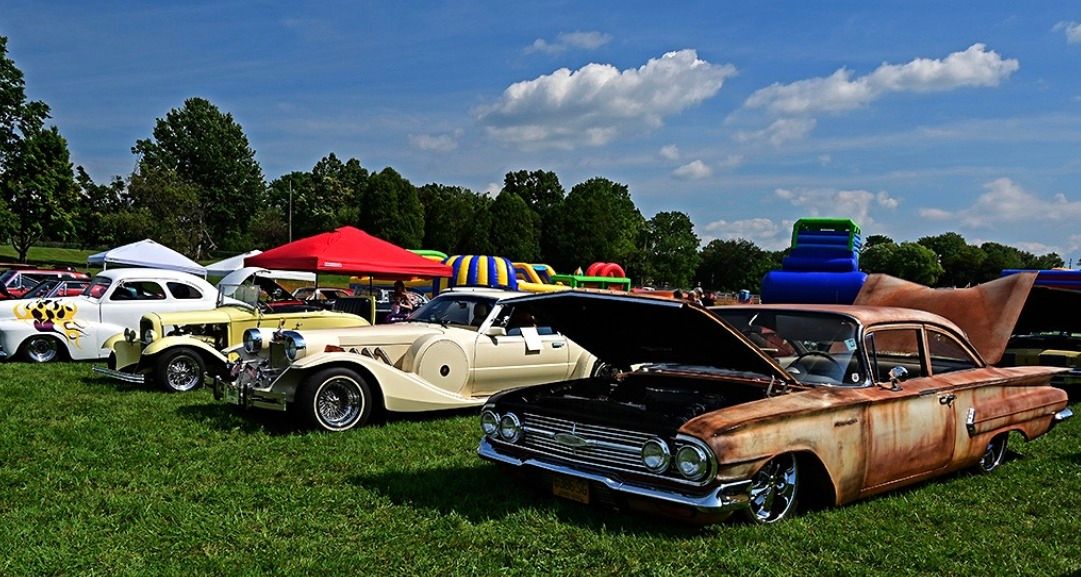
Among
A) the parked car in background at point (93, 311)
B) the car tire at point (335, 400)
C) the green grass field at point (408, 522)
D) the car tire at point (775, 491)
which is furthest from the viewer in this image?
the parked car in background at point (93, 311)

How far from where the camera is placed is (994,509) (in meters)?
5.32

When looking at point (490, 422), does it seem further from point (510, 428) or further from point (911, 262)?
point (911, 262)

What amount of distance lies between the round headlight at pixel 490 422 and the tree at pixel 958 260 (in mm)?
87071

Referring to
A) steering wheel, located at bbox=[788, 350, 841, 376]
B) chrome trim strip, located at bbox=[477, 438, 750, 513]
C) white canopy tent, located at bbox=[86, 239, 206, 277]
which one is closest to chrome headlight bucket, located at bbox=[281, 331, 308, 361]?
chrome trim strip, located at bbox=[477, 438, 750, 513]

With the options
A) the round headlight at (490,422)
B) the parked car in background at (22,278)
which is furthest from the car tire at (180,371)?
the parked car in background at (22,278)

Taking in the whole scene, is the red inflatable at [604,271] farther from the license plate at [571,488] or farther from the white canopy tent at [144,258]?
the license plate at [571,488]

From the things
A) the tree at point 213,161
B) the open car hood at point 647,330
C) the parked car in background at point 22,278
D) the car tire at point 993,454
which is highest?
the tree at point 213,161

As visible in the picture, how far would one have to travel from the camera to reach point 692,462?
4.24 metres

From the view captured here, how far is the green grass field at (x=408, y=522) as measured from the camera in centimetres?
416

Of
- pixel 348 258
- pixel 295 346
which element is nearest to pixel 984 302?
pixel 295 346

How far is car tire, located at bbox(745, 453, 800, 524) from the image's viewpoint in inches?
182

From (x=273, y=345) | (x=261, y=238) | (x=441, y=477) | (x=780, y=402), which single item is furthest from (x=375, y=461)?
(x=261, y=238)

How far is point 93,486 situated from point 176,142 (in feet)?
229

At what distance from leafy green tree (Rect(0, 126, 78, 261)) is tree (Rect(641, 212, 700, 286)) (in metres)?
46.1
